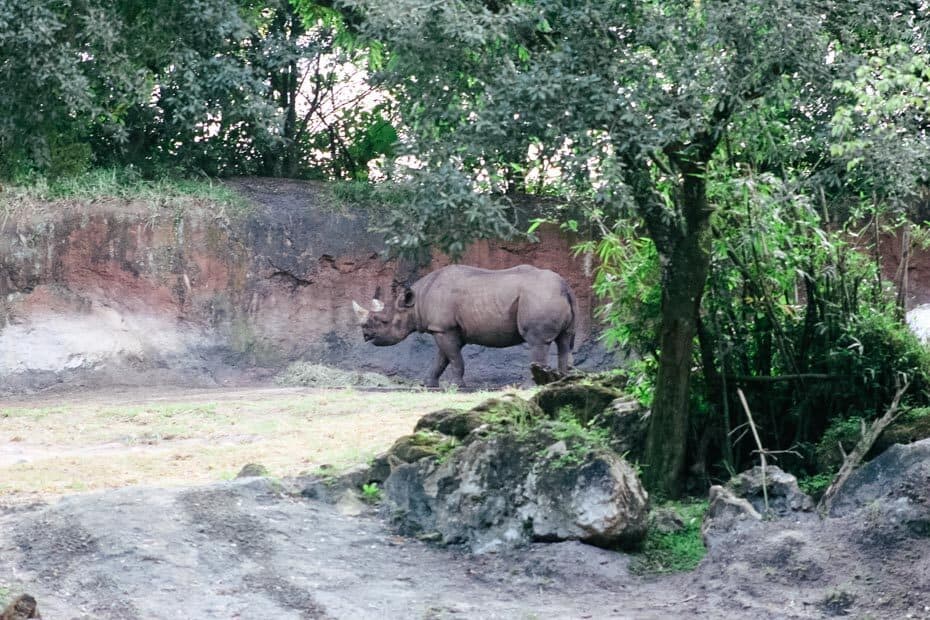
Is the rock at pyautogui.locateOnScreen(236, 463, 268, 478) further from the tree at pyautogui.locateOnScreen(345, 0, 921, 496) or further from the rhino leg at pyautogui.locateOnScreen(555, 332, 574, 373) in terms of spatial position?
the rhino leg at pyautogui.locateOnScreen(555, 332, 574, 373)

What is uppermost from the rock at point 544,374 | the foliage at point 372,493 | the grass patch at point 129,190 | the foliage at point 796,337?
the grass patch at point 129,190

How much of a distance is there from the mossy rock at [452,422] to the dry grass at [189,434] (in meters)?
0.60

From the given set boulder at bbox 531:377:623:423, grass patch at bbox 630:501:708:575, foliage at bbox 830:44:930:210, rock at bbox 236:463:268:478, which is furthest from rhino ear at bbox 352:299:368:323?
foliage at bbox 830:44:930:210

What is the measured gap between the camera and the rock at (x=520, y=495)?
7.73 metres

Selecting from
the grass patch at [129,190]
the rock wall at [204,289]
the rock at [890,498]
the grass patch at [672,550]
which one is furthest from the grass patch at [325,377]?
the rock at [890,498]

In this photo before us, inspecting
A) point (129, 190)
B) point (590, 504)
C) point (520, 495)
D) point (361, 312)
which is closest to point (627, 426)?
point (520, 495)

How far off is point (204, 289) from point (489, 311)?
4273 mm

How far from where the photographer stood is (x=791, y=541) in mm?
7277

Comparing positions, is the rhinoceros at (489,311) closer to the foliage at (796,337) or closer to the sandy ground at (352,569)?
the foliage at (796,337)

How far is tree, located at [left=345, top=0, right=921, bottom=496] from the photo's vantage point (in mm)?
7191

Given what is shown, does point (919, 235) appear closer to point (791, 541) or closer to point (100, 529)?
point (791, 541)

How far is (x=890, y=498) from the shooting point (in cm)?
746

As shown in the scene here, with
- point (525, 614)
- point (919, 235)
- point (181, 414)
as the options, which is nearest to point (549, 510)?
point (525, 614)

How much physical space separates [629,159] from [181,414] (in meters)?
7.20
